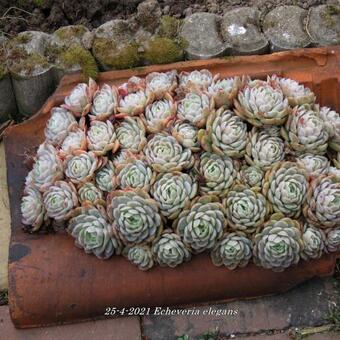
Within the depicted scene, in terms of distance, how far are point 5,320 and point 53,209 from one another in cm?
40

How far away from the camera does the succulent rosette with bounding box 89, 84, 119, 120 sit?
1950mm

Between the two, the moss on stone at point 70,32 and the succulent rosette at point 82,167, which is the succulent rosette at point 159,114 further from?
the moss on stone at point 70,32

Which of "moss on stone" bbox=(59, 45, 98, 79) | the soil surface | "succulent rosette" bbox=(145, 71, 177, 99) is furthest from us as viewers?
the soil surface

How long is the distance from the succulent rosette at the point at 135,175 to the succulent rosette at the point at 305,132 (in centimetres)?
44

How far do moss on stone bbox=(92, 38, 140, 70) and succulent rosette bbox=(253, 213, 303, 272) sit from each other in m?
0.77

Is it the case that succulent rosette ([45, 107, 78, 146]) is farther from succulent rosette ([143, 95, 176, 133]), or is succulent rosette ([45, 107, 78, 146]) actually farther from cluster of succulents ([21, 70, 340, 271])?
succulent rosette ([143, 95, 176, 133])

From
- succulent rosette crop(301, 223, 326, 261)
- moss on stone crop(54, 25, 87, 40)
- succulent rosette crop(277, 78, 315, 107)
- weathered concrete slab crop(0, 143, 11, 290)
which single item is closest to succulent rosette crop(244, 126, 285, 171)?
succulent rosette crop(277, 78, 315, 107)

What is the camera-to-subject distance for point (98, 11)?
7.93 ft

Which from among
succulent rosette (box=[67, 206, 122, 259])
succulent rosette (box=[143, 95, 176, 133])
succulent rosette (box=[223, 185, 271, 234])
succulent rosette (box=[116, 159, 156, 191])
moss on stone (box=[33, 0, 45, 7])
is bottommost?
succulent rosette (box=[67, 206, 122, 259])

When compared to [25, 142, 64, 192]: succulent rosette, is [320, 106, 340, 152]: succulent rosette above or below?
above

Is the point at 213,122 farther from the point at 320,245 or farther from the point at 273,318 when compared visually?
the point at 273,318

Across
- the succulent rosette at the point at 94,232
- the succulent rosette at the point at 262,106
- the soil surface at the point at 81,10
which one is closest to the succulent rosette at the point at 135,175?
the succulent rosette at the point at 94,232

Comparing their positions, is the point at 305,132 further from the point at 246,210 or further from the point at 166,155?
the point at 166,155

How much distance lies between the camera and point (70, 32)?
2191 millimetres
